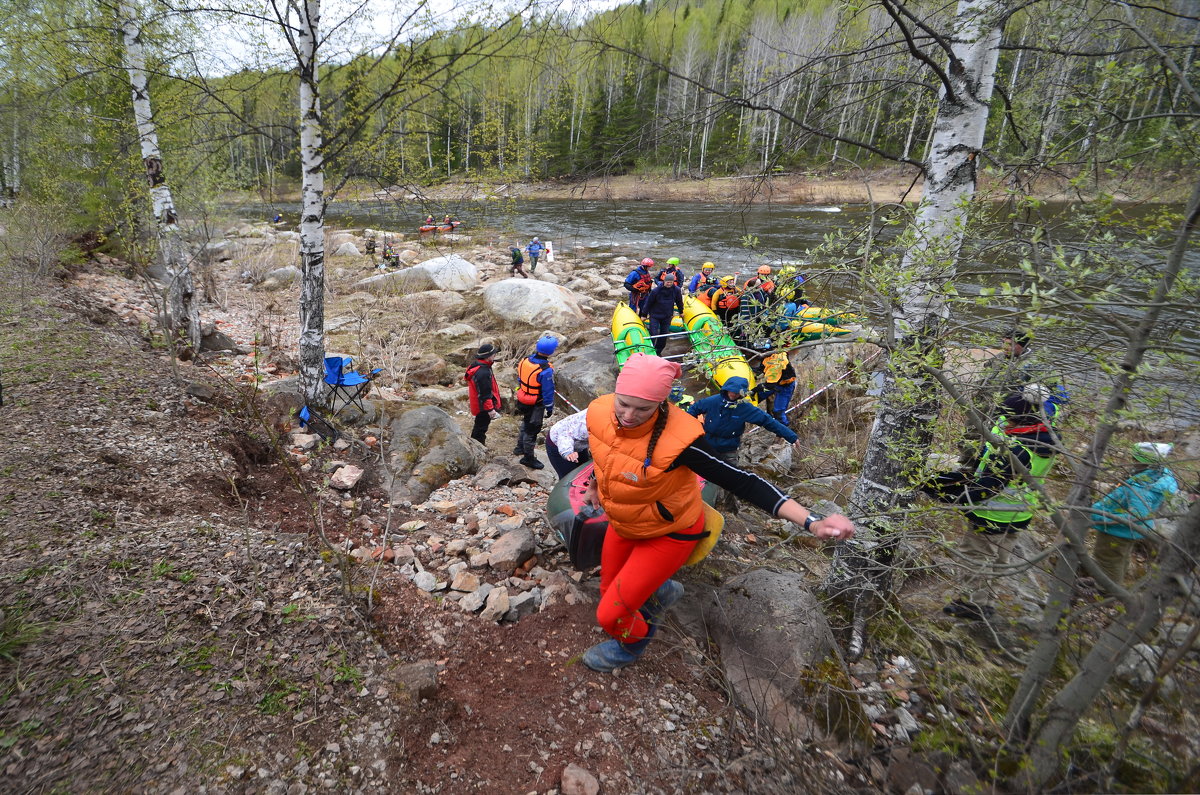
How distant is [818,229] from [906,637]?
2018 cm

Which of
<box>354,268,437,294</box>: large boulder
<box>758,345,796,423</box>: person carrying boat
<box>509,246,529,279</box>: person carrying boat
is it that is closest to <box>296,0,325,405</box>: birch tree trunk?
<box>758,345,796,423</box>: person carrying boat

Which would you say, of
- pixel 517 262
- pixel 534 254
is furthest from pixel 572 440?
pixel 534 254

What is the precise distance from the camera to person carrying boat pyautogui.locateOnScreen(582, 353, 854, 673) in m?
2.38

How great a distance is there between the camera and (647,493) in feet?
8.21

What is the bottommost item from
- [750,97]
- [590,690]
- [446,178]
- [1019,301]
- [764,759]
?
[590,690]

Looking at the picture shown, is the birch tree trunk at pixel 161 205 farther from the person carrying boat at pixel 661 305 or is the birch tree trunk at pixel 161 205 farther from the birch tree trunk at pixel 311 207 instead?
the person carrying boat at pixel 661 305

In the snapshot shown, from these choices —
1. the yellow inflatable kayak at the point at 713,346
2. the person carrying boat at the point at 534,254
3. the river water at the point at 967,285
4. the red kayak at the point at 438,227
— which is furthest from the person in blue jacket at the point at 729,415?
the person carrying boat at the point at 534,254

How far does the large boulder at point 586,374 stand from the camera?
27.8ft

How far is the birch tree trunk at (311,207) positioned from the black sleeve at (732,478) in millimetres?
4519

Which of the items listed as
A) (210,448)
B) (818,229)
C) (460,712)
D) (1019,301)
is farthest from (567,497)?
(818,229)

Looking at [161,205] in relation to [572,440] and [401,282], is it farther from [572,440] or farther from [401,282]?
[572,440]

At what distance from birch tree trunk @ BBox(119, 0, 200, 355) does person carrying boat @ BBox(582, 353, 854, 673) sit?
6043mm

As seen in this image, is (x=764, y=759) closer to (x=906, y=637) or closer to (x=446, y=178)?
(x=906, y=637)

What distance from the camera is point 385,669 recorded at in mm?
2635
